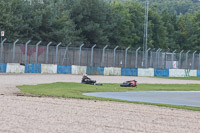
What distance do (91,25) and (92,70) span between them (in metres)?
25.4

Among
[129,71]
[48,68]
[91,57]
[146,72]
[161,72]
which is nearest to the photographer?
[48,68]

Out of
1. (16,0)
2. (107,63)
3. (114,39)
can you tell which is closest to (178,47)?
(114,39)

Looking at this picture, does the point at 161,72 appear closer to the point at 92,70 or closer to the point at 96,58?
the point at 96,58

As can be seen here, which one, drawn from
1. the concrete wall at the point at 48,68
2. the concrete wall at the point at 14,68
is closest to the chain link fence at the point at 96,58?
the concrete wall at the point at 48,68

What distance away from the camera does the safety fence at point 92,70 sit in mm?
39469

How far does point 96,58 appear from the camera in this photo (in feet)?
152

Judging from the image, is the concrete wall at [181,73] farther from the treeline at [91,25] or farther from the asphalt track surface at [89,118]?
the asphalt track surface at [89,118]

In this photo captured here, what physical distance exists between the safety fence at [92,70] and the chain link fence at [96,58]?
600mm

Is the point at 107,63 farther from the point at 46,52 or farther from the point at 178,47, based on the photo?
the point at 178,47

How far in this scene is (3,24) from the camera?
53.8m

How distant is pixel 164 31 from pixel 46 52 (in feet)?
172

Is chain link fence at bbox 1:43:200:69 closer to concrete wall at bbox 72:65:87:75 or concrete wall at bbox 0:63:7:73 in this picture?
concrete wall at bbox 72:65:87:75

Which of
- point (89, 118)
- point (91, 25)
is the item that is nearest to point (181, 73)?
point (91, 25)

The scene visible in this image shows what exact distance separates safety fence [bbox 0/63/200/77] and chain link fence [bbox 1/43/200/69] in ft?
1.97
